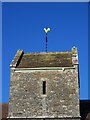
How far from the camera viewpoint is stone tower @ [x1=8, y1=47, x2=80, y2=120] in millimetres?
33906

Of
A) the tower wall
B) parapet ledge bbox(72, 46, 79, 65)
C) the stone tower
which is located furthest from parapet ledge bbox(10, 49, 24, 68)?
parapet ledge bbox(72, 46, 79, 65)

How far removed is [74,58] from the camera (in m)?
36.1

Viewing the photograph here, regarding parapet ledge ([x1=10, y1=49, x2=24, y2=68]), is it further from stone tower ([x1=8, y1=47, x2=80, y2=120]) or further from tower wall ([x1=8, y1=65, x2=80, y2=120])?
tower wall ([x1=8, y1=65, x2=80, y2=120])

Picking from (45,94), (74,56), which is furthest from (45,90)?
(74,56)

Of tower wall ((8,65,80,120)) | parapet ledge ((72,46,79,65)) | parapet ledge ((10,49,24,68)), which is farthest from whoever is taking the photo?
parapet ledge ((10,49,24,68))

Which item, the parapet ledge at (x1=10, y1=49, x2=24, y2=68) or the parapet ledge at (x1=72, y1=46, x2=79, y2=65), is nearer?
the parapet ledge at (x1=72, y1=46, x2=79, y2=65)

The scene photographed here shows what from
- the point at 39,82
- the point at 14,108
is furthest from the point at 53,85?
the point at 14,108

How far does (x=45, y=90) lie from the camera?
34688 mm

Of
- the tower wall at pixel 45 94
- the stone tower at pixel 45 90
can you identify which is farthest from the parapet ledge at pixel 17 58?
the tower wall at pixel 45 94

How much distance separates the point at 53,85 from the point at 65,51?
16.4 feet

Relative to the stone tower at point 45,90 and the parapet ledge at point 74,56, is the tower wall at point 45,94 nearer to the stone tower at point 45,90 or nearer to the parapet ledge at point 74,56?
the stone tower at point 45,90

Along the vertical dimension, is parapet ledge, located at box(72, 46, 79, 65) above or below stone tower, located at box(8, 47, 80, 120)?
above

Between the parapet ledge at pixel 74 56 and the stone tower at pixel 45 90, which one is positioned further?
the parapet ledge at pixel 74 56

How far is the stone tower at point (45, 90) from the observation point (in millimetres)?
33906
